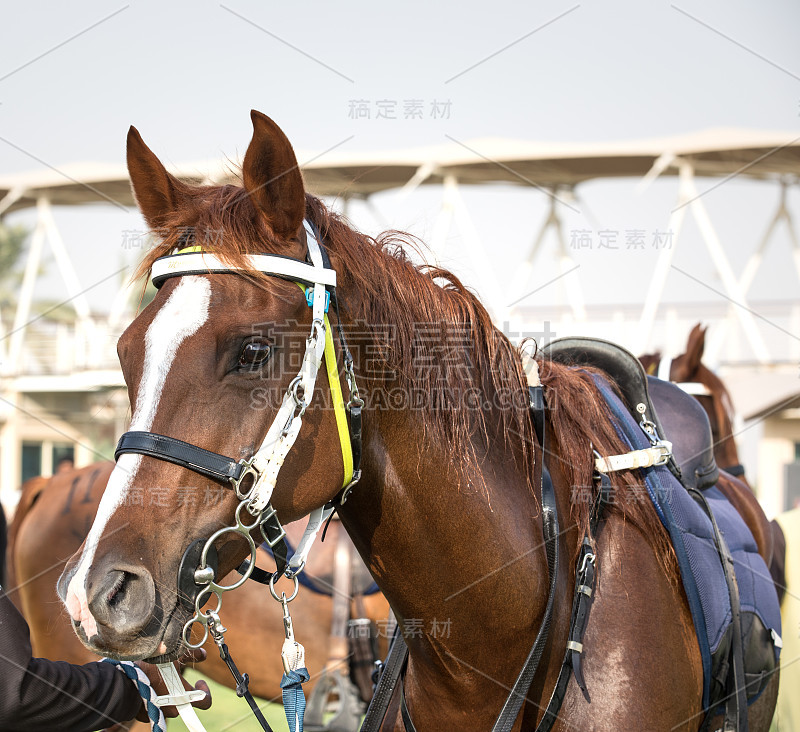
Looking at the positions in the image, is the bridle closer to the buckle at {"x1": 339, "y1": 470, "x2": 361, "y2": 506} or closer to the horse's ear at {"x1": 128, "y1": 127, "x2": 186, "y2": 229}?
the buckle at {"x1": 339, "y1": 470, "x2": 361, "y2": 506}

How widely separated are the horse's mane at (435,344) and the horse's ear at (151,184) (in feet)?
0.18

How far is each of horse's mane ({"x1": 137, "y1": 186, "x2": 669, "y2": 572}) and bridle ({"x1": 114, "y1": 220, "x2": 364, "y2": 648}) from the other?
0.18 ft

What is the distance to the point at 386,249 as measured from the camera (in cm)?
183

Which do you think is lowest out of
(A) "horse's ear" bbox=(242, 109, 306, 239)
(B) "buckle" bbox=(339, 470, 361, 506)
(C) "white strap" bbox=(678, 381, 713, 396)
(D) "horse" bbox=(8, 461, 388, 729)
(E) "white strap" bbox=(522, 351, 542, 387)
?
(D) "horse" bbox=(8, 461, 388, 729)

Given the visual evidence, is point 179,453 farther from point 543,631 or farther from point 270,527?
point 543,631

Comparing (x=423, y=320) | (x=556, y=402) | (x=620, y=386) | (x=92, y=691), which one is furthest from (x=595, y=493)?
(x=92, y=691)

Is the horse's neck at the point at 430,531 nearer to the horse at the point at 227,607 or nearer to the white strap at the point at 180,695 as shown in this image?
the white strap at the point at 180,695

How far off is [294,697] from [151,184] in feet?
4.33

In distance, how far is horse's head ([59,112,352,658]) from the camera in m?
1.30

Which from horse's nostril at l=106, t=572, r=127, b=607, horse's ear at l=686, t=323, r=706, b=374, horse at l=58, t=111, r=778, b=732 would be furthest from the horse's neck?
horse's ear at l=686, t=323, r=706, b=374

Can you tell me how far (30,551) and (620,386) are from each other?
428 centimetres

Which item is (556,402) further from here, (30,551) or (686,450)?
(30,551)

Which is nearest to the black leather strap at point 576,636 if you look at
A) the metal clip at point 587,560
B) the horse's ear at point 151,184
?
the metal clip at point 587,560

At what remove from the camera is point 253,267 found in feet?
4.92
